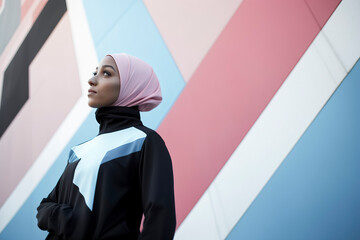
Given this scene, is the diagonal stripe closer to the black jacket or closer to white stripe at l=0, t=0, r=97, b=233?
the black jacket

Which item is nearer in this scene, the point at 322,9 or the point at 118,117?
the point at 118,117

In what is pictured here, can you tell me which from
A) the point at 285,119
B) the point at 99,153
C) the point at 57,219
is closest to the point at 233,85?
the point at 285,119

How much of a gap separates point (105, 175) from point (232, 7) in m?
0.95

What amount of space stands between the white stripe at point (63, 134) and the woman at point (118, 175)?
746mm

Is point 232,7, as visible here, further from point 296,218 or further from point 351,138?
point 296,218

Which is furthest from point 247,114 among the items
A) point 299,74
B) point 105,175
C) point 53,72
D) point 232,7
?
point 53,72

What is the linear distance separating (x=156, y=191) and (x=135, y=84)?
1.05ft

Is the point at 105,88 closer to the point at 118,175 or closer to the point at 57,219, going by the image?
the point at 118,175

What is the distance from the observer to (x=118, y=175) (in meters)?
0.81

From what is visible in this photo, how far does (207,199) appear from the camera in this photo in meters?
1.29

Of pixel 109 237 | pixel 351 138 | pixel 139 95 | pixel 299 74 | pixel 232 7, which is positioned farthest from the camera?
pixel 232 7

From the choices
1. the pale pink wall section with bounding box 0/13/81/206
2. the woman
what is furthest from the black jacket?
the pale pink wall section with bounding box 0/13/81/206

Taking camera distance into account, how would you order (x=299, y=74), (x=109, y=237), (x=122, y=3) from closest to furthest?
1. (x=109, y=237)
2. (x=299, y=74)
3. (x=122, y=3)

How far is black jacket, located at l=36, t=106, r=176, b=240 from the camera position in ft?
2.42
